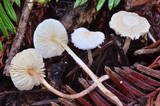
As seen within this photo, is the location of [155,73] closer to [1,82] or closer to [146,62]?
[146,62]

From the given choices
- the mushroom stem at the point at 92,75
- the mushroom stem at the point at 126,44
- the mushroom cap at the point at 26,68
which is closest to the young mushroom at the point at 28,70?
the mushroom cap at the point at 26,68

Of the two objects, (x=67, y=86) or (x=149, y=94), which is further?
(x=67, y=86)

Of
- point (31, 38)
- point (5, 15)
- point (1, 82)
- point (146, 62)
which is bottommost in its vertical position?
point (146, 62)

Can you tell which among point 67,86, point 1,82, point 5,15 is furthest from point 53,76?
point 5,15

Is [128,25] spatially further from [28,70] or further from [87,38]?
[28,70]

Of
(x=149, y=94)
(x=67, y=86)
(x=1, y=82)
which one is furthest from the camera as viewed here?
(x=1, y=82)

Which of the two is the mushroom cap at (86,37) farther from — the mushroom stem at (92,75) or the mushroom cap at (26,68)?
the mushroom cap at (26,68)

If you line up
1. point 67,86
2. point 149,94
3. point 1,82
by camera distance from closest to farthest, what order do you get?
point 149,94 → point 67,86 → point 1,82
